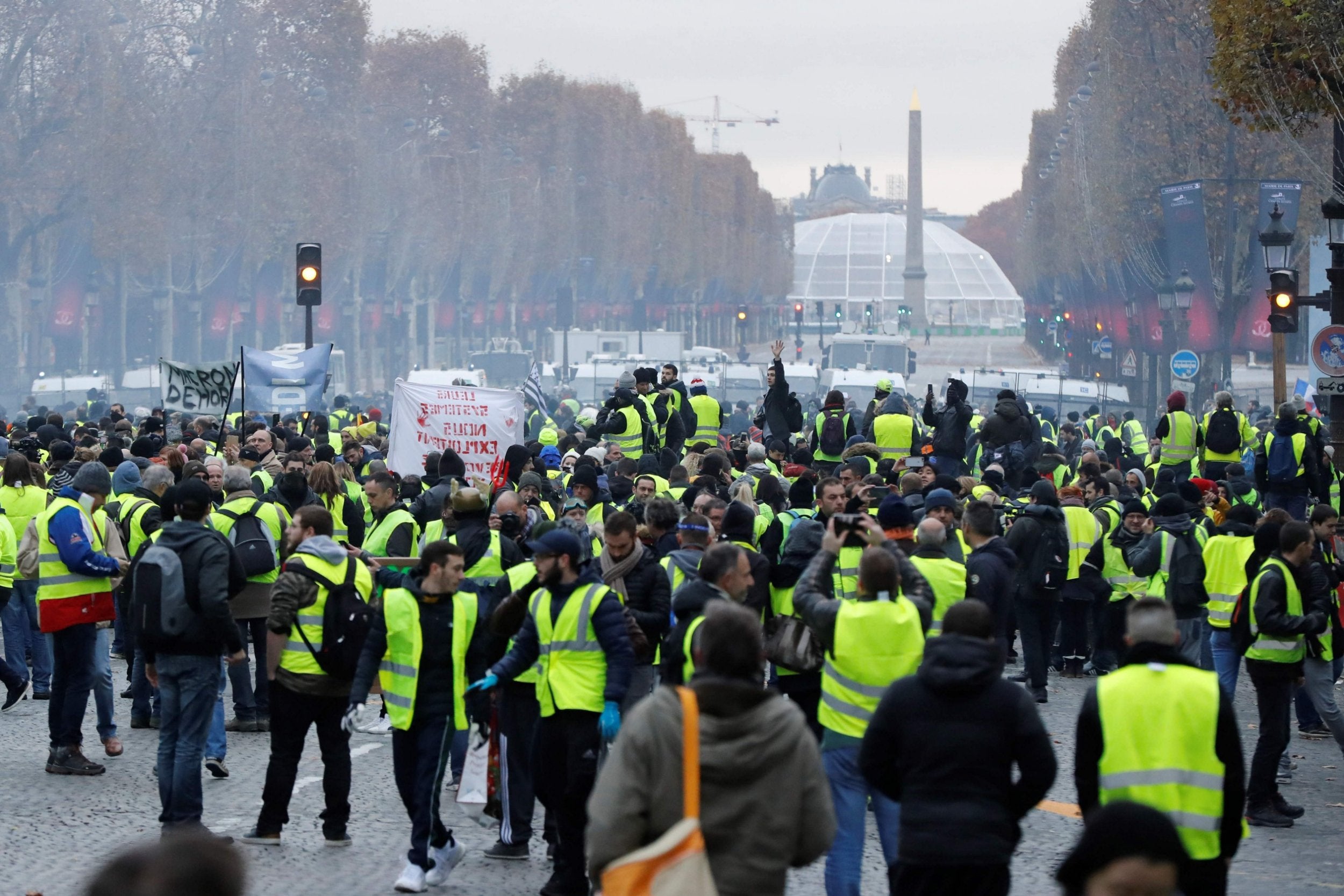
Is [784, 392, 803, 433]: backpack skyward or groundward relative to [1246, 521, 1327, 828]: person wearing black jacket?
skyward

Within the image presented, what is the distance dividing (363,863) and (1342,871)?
13.3 ft

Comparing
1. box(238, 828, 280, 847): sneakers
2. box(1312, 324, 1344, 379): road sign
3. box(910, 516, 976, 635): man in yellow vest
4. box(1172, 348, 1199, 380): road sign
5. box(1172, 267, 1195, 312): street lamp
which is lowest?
box(238, 828, 280, 847): sneakers

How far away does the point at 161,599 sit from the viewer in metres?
8.41

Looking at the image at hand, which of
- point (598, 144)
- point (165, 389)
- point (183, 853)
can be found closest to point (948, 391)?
point (165, 389)

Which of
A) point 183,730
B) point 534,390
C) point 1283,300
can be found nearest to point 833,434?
point 1283,300

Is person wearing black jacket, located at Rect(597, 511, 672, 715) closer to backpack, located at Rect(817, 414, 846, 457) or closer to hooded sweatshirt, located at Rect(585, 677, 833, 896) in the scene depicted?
hooded sweatshirt, located at Rect(585, 677, 833, 896)

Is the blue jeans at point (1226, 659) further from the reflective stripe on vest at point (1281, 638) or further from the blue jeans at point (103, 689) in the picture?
the blue jeans at point (103, 689)

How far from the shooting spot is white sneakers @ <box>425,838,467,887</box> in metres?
7.98

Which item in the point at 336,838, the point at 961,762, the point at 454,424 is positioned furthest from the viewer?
the point at 454,424

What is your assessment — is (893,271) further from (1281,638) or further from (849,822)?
(849,822)

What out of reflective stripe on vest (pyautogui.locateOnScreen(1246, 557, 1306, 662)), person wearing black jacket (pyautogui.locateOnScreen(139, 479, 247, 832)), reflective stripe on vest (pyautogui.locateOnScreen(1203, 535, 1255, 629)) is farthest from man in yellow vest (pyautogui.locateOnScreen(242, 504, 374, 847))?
reflective stripe on vest (pyautogui.locateOnScreen(1203, 535, 1255, 629))

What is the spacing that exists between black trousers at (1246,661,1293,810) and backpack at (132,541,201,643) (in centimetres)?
469

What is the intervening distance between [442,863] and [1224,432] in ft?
37.4

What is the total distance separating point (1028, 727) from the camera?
18.6 feet
